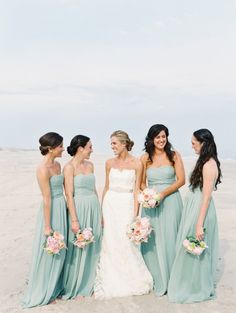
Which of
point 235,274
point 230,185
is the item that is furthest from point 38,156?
point 235,274

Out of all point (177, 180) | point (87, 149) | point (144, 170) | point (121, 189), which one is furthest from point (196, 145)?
point (87, 149)

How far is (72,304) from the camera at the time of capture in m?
6.78

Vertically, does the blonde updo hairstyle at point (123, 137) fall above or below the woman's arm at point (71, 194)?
above

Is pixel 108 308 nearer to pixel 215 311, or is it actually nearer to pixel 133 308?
pixel 133 308

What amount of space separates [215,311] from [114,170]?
2605 millimetres

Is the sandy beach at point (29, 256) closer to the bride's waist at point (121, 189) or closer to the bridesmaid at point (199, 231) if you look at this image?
the bridesmaid at point (199, 231)

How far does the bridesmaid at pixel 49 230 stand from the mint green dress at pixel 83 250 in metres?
0.22

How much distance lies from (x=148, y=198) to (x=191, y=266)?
128cm

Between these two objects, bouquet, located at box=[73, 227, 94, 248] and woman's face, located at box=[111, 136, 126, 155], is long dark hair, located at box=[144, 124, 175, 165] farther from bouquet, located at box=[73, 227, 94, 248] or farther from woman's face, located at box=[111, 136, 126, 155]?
bouquet, located at box=[73, 227, 94, 248]

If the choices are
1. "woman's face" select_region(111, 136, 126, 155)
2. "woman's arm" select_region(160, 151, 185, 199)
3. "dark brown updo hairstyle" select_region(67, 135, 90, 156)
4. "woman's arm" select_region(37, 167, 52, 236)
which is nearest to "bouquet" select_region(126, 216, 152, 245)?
"woman's arm" select_region(160, 151, 185, 199)

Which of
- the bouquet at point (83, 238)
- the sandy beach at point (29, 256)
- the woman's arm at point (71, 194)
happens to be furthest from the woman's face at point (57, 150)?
the sandy beach at point (29, 256)

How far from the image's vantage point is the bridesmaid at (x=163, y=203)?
7.05 m

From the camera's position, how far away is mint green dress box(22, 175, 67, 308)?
674 centimetres

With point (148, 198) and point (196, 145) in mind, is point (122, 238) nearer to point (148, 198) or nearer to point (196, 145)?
point (148, 198)
